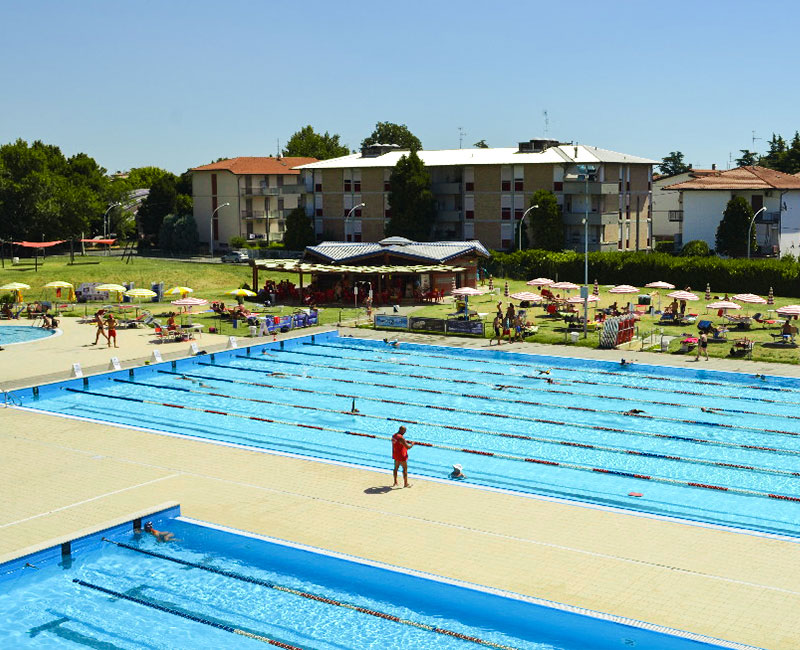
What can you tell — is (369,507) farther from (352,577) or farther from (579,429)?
(579,429)

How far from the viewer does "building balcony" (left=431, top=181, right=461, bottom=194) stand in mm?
73250

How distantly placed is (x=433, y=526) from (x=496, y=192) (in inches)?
2216

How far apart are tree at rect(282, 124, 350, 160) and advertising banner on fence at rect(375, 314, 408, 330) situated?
100 m

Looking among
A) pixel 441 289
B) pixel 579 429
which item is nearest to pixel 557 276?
pixel 441 289

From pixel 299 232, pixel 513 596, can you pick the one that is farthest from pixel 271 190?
pixel 513 596

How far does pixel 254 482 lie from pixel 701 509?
9059 millimetres

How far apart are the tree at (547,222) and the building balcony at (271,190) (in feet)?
92.1

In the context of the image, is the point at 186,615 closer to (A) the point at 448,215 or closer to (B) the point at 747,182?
(A) the point at 448,215

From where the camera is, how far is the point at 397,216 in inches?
2835

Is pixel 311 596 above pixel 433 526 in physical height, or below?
below

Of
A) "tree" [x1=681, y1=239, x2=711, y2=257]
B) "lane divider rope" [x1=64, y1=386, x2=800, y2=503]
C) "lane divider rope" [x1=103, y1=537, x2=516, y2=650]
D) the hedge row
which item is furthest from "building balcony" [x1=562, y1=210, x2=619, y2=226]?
"lane divider rope" [x1=103, y1=537, x2=516, y2=650]

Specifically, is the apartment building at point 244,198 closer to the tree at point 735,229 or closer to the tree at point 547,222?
the tree at point 547,222

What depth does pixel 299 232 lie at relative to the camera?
77938 mm

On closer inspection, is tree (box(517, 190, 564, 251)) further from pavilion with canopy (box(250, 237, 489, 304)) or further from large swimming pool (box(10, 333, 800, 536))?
large swimming pool (box(10, 333, 800, 536))
